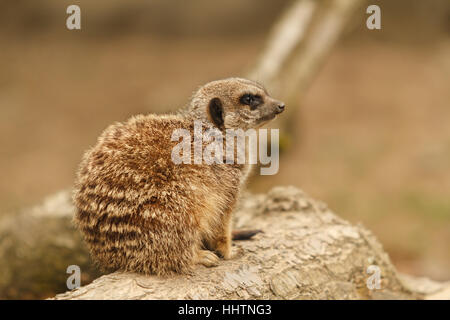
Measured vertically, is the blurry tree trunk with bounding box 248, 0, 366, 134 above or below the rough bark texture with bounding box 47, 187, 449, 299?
above

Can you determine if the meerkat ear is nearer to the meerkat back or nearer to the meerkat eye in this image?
the meerkat eye

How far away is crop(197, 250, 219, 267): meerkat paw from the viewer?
3078mm

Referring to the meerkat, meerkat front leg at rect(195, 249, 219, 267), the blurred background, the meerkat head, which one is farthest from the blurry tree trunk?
meerkat front leg at rect(195, 249, 219, 267)

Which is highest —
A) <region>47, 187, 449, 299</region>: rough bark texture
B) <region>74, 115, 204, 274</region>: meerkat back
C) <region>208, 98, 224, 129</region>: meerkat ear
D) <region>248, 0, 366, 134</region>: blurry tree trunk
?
<region>248, 0, 366, 134</region>: blurry tree trunk

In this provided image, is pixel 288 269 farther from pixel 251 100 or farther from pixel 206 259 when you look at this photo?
pixel 251 100

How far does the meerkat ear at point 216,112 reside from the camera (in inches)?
132

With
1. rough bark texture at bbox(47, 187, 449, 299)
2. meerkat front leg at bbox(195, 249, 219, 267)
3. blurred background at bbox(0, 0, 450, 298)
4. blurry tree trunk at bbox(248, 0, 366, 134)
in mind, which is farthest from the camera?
blurred background at bbox(0, 0, 450, 298)

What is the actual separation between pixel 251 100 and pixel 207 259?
3.75ft

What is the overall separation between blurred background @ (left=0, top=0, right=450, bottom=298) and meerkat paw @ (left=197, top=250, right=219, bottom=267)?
3714 mm

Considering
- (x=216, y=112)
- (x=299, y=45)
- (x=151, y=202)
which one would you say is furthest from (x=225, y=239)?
(x=299, y=45)

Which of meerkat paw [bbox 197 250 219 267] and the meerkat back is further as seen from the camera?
meerkat paw [bbox 197 250 219 267]

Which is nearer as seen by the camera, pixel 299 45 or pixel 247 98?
pixel 247 98

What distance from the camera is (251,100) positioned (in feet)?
11.4

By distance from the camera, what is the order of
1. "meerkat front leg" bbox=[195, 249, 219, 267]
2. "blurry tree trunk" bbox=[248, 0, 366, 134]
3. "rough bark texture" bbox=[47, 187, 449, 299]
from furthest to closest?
"blurry tree trunk" bbox=[248, 0, 366, 134] → "meerkat front leg" bbox=[195, 249, 219, 267] → "rough bark texture" bbox=[47, 187, 449, 299]
